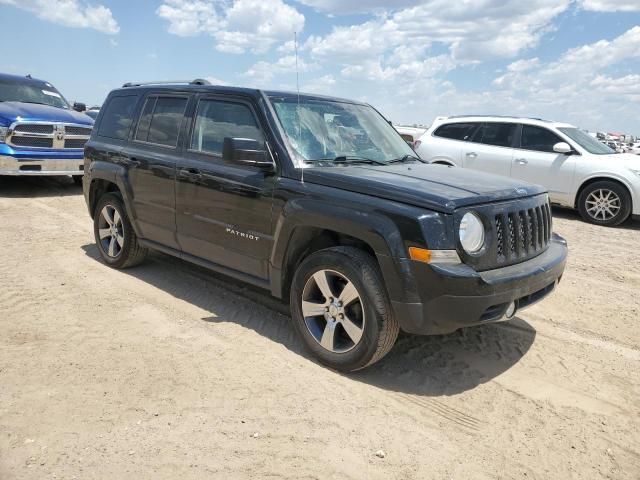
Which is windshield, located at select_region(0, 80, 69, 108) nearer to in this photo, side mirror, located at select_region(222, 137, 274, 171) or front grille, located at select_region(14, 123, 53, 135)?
front grille, located at select_region(14, 123, 53, 135)

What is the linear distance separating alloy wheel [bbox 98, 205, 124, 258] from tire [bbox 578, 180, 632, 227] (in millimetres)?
7645

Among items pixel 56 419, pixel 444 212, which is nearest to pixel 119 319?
pixel 56 419

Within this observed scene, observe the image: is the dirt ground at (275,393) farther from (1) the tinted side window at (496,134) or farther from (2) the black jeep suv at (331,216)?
(1) the tinted side window at (496,134)

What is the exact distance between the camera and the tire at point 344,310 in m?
3.46

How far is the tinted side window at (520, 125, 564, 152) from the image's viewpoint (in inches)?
390

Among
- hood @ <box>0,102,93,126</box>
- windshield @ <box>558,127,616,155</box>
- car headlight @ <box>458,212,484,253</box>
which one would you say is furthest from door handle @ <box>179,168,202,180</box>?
windshield @ <box>558,127,616,155</box>

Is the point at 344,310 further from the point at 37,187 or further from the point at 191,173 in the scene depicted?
the point at 37,187

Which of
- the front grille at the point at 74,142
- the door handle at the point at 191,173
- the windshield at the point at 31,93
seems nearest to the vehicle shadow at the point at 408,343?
the door handle at the point at 191,173

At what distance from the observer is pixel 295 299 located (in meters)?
3.92

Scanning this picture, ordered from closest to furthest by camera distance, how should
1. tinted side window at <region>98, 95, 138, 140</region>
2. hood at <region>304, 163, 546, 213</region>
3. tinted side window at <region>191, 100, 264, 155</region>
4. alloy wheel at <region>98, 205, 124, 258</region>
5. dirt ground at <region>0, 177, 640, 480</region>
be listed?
1. dirt ground at <region>0, 177, 640, 480</region>
2. hood at <region>304, 163, 546, 213</region>
3. tinted side window at <region>191, 100, 264, 155</region>
4. tinted side window at <region>98, 95, 138, 140</region>
5. alloy wheel at <region>98, 205, 124, 258</region>

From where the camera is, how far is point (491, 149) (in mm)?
10344

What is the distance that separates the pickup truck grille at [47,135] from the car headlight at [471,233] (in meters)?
9.00

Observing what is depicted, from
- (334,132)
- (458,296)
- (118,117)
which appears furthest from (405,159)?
(118,117)

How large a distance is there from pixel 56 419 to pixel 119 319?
1.51 m
